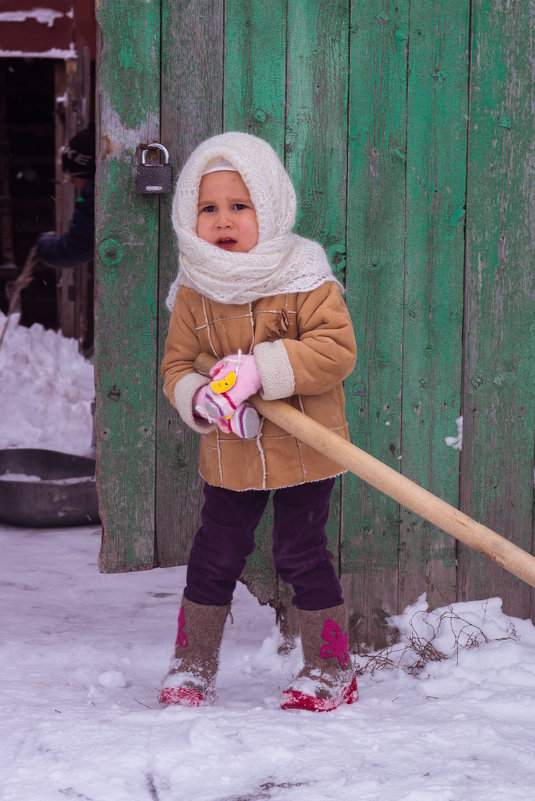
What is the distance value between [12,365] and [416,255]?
197 inches

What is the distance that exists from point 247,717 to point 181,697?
0.21 meters

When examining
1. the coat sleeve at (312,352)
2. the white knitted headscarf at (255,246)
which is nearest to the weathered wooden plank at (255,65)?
the white knitted headscarf at (255,246)

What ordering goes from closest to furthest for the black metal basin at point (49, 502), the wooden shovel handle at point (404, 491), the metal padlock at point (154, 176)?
the wooden shovel handle at point (404, 491) < the metal padlock at point (154, 176) < the black metal basin at point (49, 502)

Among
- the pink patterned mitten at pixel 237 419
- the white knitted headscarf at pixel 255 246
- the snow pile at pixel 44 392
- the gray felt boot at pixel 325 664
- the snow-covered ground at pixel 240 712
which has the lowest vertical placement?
the snow-covered ground at pixel 240 712

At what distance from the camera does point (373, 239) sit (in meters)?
2.95

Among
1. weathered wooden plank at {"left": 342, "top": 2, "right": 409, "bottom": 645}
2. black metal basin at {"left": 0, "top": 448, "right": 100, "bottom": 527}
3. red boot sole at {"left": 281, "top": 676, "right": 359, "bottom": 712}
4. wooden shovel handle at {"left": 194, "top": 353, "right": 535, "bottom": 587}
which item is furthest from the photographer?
black metal basin at {"left": 0, "top": 448, "right": 100, "bottom": 527}

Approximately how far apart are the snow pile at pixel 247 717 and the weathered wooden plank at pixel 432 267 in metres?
0.41

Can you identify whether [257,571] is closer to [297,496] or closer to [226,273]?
[297,496]

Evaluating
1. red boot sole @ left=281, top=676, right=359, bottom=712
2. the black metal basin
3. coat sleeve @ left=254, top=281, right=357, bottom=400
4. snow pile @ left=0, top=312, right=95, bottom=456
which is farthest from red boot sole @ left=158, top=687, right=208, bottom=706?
snow pile @ left=0, top=312, right=95, bottom=456

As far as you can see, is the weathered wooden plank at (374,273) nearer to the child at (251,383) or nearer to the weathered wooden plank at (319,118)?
the weathered wooden plank at (319,118)

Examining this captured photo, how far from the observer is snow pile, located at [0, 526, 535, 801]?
2.12 m

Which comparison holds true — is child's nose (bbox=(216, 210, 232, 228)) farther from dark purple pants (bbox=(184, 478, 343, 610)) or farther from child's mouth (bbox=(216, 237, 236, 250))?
dark purple pants (bbox=(184, 478, 343, 610))

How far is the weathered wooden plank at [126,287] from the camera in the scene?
2.75 metres

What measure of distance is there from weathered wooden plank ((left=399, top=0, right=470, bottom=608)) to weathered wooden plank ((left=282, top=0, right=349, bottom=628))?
224 millimetres
